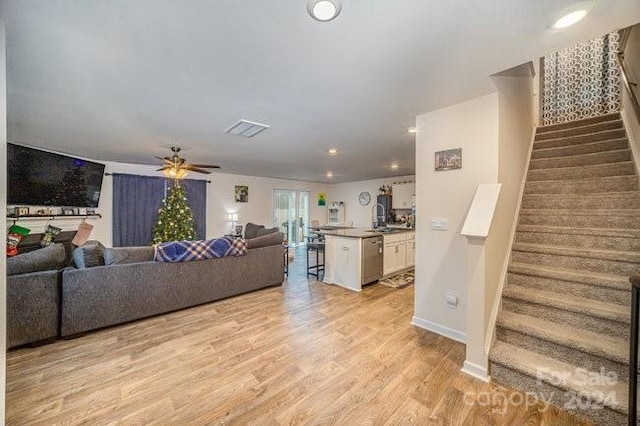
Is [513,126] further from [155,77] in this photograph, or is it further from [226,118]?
[155,77]

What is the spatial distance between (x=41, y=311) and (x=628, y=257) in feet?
→ 16.6

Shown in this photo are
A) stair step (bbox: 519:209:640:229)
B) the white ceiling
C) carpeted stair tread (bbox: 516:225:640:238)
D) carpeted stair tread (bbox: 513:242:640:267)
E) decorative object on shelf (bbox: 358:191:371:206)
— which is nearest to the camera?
the white ceiling

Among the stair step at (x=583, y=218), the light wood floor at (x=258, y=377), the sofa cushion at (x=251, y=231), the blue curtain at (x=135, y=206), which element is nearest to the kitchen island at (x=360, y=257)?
the light wood floor at (x=258, y=377)

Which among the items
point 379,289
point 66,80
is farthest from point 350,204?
point 66,80

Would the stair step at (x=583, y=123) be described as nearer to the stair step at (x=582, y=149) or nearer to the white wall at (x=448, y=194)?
A: the stair step at (x=582, y=149)

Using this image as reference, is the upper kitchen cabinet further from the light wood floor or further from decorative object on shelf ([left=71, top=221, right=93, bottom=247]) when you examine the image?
decorative object on shelf ([left=71, top=221, right=93, bottom=247])

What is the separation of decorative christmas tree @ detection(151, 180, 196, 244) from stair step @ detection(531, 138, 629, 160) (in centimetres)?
589

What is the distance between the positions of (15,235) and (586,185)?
7.32m

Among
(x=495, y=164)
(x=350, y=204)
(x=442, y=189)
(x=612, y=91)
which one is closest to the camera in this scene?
(x=495, y=164)

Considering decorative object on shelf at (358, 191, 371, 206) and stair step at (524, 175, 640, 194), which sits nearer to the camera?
stair step at (524, 175, 640, 194)

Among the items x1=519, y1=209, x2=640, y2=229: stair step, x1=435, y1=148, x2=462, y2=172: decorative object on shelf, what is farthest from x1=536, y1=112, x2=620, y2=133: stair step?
x1=435, y1=148, x2=462, y2=172: decorative object on shelf

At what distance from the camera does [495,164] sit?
2.15 m

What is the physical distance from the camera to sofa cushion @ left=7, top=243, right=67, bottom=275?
220 centimetres

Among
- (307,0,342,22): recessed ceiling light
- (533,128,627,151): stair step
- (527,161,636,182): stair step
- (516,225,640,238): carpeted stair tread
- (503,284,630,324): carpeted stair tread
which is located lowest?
(503,284,630,324): carpeted stair tread
